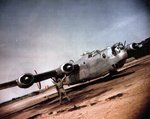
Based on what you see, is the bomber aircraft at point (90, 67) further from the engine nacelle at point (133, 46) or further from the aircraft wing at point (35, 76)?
the engine nacelle at point (133, 46)

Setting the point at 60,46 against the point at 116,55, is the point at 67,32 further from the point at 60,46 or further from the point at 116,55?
the point at 116,55

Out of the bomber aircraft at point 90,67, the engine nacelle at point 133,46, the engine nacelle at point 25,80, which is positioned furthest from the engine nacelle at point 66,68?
the engine nacelle at point 133,46

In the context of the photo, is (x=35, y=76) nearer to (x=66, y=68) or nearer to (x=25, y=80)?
(x=25, y=80)

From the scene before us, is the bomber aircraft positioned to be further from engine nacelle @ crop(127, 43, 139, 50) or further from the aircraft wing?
engine nacelle @ crop(127, 43, 139, 50)

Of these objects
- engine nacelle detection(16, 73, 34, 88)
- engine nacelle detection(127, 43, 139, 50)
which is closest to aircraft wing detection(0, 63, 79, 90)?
engine nacelle detection(16, 73, 34, 88)

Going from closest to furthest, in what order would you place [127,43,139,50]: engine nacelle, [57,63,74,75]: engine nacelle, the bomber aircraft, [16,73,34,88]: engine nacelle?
1. [16,73,34,88]: engine nacelle
2. the bomber aircraft
3. [57,63,74,75]: engine nacelle
4. [127,43,139,50]: engine nacelle

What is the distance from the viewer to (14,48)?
5789 millimetres

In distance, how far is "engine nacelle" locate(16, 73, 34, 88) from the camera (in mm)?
6705

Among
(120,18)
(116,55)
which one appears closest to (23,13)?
(120,18)

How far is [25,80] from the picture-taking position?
6809mm

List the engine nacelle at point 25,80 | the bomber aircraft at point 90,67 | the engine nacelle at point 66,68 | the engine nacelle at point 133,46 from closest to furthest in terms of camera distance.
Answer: the engine nacelle at point 25,80 → the bomber aircraft at point 90,67 → the engine nacelle at point 66,68 → the engine nacelle at point 133,46

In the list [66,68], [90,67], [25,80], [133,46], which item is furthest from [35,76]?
[133,46]

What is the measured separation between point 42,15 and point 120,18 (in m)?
2.34

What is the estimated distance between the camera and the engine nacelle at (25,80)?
6.71 meters
